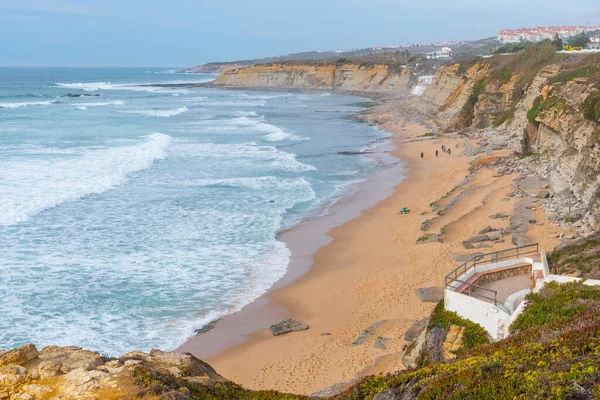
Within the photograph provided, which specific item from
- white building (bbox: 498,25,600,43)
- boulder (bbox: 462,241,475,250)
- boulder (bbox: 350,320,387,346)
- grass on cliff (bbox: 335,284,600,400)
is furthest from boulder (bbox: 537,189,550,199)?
white building (bbox: 498,25,600,43)

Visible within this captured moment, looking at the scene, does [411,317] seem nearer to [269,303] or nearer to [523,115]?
[269,303]

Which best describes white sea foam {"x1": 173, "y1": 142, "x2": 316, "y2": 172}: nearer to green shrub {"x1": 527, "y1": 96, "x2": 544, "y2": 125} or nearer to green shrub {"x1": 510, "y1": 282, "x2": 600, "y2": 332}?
green shrub {"x1": 527, "y1": 96, "x2": 544, "y2": 125}

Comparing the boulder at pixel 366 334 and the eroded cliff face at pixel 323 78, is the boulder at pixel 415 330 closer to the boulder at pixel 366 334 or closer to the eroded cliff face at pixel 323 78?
the boulder at pixel 366 334

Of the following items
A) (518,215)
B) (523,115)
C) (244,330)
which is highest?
(523,115)

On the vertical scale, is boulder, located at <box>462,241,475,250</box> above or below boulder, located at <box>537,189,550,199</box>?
below

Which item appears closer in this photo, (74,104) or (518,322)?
(518,322)

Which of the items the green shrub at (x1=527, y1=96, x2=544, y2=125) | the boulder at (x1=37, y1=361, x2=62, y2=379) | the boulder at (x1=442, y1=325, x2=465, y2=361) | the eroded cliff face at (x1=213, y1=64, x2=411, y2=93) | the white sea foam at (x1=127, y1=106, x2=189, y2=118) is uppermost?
the eroded cliff face at (x1=213, y1=64, x2=411, y2=93)

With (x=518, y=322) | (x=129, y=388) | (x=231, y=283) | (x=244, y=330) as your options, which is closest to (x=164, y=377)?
(x=129, y=388)

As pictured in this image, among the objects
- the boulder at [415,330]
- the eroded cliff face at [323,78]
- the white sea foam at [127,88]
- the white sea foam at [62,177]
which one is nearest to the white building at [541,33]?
the eroded cliff face at [323,78]
